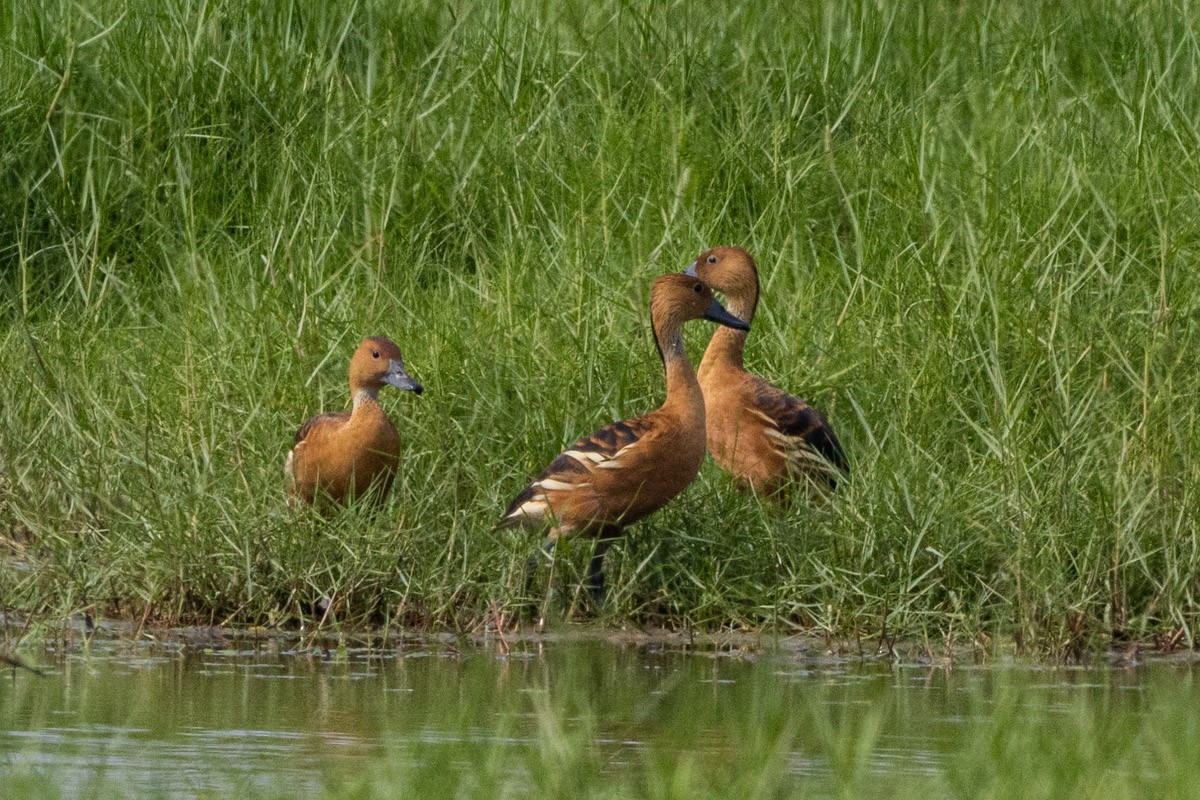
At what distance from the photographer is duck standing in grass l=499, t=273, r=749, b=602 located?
244 inches

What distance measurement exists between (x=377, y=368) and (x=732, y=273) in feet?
5.23

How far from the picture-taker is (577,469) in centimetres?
625

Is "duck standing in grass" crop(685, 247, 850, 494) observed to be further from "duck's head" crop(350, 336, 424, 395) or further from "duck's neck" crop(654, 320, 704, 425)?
"duck's head" crop(350, 336, 424, 395)

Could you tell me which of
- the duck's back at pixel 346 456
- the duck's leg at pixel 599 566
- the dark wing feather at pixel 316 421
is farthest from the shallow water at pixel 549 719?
the dark wing feather at pixel 316 421

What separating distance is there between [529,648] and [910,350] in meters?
2.38

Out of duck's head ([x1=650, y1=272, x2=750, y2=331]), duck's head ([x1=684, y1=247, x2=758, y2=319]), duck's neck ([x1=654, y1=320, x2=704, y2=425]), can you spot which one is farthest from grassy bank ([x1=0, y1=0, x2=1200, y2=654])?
duck's head ([x1=650, y1=272, x2=750, y2=331])

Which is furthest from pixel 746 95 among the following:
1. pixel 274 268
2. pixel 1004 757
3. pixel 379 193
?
pixel 1004 757

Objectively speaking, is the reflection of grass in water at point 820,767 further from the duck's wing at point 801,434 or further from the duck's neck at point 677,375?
the duck's wing at point 801,434

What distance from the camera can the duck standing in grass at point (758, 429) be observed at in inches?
275

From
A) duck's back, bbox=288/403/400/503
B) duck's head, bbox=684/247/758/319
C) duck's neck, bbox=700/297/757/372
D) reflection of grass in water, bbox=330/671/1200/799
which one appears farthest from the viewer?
duck's head, bbox=684/247/758/319

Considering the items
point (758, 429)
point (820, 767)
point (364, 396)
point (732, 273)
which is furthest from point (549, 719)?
point (732, 273)

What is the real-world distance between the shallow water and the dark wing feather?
3.26ft

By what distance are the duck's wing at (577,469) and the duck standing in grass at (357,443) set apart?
49 centimetres

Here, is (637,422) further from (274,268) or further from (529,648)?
(274,268)
